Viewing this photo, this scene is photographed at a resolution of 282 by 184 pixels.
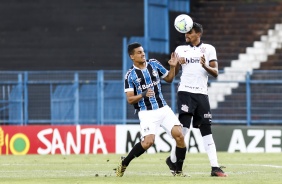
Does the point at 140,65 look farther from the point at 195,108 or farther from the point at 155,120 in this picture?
the point at 195,108

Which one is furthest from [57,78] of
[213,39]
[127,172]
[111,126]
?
[127,172]

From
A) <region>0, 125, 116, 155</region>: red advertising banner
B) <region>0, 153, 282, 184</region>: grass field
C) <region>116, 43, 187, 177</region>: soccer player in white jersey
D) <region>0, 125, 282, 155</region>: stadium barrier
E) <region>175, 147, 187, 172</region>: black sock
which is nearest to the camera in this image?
<region>0, 153, 282, 184</region>: grass field

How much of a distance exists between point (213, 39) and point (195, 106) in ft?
56.7

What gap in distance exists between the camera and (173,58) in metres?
14.9

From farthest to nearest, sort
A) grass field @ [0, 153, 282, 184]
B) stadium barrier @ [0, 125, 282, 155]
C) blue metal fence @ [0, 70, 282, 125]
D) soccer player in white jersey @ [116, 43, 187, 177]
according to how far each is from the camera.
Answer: blue metal fence @ [0, 70, 282, 125]
stadium barrier @ [0, 125, 282, 155]
soccer player in white jersey @ [116, 43, 187, 177]
grass field @ [0, 153, 282, 184]

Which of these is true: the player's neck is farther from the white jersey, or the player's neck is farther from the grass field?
the grass field

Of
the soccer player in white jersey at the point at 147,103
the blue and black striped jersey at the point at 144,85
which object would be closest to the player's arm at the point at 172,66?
the soccer player in white jersey at the point at 147,103

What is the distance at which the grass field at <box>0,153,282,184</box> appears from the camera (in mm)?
14109

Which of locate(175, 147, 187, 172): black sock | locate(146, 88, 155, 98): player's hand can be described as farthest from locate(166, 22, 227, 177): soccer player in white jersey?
locate(146, 88, 155, 98): player's hand

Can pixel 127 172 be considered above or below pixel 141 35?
below

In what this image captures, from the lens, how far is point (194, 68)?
604 inches

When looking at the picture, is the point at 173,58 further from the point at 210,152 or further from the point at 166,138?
the point at 166,138

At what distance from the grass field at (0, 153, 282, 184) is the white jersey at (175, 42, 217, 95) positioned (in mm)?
1271

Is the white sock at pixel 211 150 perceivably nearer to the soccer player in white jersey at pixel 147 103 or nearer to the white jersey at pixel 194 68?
the soccer player in white jersey at pixel 147 103
